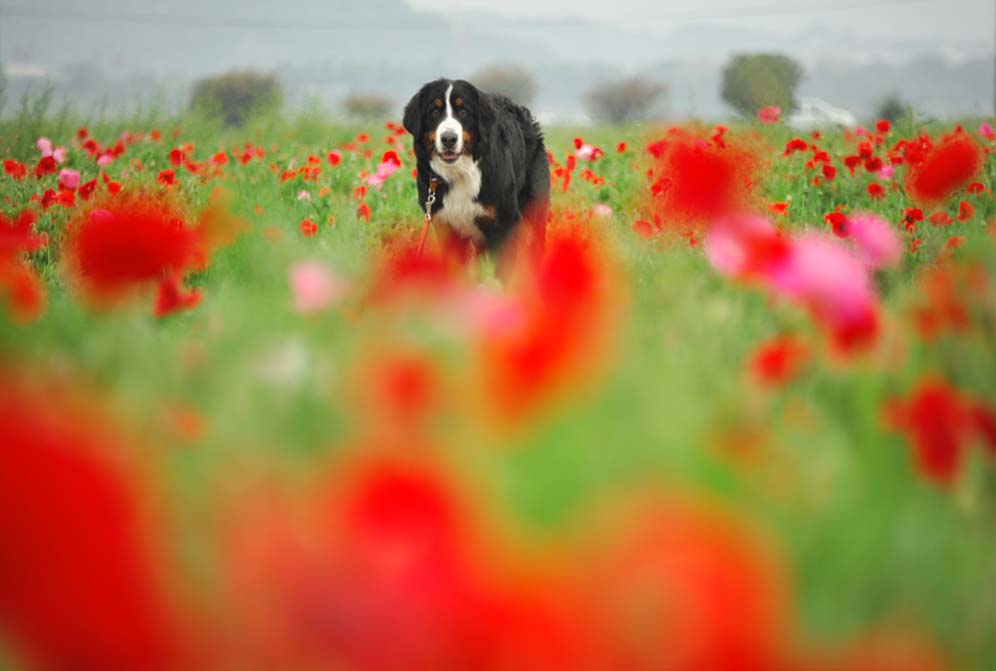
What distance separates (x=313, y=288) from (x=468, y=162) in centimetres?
383

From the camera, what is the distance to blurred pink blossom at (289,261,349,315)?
1.47m

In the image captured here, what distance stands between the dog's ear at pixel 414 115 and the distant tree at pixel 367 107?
913cm

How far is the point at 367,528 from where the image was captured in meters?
0.73

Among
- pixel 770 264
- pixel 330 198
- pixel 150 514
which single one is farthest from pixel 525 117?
pixel 150 514

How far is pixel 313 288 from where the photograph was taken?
4.81ft

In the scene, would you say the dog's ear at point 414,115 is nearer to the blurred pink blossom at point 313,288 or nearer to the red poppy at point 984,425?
the blurred pink blossom at point 313,288

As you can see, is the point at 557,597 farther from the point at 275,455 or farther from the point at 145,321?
the point at 145,321

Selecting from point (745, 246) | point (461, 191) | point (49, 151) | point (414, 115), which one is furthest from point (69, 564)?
point (49, 151)

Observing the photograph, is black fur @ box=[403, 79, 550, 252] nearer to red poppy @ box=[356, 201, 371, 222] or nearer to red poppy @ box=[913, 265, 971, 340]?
red poppy @ box=[356, 201, 371, 222]

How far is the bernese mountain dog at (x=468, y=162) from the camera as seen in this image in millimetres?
4977

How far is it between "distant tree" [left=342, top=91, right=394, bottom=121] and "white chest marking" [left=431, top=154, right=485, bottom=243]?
30.7 feet

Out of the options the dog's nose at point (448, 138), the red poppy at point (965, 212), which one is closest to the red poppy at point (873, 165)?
the red poppy at point (965, 212)

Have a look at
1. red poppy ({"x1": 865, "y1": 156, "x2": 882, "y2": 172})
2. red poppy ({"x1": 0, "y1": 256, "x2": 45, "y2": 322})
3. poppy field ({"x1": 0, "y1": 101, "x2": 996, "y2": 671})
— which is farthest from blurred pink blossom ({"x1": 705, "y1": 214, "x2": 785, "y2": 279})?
red poppy ({"x1": 865, "y1": 156, "x2": 882, "y2": 172})

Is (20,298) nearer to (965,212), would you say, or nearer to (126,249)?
(126,249)
